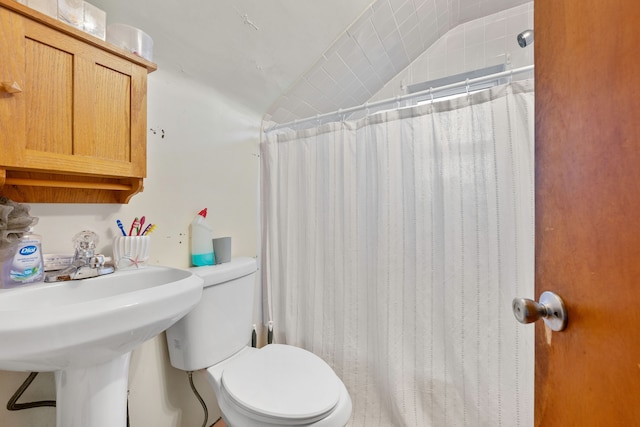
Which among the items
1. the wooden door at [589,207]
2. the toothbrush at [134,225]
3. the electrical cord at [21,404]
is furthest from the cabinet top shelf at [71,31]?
the wooden door at [589,207]

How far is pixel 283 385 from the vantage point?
0.91 metres

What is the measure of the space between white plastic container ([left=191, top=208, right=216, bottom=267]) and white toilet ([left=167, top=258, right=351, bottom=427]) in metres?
0.07

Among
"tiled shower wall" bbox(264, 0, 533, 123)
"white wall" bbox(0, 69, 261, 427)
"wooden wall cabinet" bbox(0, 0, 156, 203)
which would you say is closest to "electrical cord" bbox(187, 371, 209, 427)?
"white wall" bbox(0, 69, 261, 427)

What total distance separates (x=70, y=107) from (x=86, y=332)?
0.59 metres

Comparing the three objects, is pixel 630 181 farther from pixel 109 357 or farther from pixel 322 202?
pixel 322 202

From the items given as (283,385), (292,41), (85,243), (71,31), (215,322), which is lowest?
(283,385)

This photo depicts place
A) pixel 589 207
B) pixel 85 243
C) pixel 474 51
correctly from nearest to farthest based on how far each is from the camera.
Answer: pixel 589 207 → pixel 85 243 → pixel 474 51

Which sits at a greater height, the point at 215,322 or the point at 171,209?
the point at 171,209

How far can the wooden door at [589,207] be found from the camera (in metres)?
0.30

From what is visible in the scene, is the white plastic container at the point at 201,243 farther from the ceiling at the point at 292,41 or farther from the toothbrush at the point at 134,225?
the ceiling at the point at 292,41

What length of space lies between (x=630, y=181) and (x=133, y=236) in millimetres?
1131

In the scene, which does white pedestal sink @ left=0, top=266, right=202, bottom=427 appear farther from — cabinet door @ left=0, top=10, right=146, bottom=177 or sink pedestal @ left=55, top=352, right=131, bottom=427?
cabinet door @ left=0, top=10, right=146, bottom=177

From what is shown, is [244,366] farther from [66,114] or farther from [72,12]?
[72,12]

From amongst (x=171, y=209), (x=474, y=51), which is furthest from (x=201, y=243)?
(x=474, y=51)
